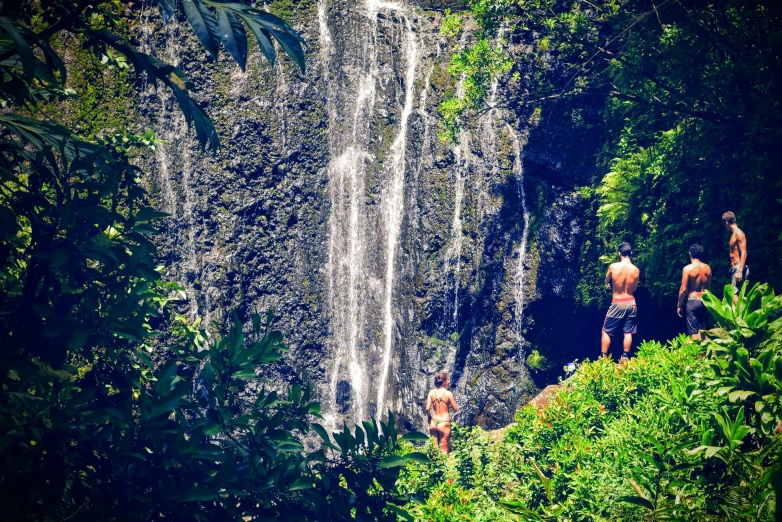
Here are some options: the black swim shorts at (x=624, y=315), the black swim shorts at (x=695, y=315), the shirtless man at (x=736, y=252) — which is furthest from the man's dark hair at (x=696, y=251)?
the black swim shorts at (x=624, y=315)

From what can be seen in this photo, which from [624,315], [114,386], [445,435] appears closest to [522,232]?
[624,315]

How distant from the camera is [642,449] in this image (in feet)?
17.3

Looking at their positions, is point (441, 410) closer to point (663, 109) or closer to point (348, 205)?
point (348, 205)

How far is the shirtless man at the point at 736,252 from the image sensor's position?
30.1ft

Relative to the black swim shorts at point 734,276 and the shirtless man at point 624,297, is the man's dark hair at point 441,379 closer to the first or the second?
the shirtless man at point 624,297

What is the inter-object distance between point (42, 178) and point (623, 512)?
14.4ft

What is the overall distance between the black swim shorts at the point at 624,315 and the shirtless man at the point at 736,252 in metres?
1.53

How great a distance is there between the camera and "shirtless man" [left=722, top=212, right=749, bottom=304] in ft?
30.1

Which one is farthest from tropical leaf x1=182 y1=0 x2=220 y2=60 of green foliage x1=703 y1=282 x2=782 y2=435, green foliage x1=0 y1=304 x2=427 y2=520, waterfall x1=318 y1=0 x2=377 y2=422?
waterfall x1=318 y1=0 x2=377 y2=422

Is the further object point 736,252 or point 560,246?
point 560,246

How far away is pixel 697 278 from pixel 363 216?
614 centimetres

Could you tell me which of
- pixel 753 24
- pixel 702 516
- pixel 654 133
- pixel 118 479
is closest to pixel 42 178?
pixel 118 479

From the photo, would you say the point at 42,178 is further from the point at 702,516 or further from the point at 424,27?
the point at 424,27

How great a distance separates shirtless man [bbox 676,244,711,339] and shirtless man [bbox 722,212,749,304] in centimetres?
33
